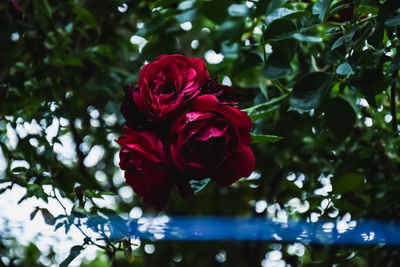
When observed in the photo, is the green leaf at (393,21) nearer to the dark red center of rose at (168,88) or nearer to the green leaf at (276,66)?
the green leaf at (276,66)

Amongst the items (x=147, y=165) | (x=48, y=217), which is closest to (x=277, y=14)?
(x=147, y=165)

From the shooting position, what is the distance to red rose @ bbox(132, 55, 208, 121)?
581 millimetres

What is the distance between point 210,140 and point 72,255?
10.5 inches

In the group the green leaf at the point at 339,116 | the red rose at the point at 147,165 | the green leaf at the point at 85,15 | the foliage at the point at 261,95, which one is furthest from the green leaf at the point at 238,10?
the green leaf at the point at 85,15

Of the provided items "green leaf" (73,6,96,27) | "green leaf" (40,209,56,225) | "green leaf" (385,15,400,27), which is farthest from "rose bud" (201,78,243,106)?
"green leaf" (73,6,96,27)

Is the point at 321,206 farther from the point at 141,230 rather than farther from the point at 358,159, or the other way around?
the point at 141,230

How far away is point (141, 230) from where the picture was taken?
0.75 meters

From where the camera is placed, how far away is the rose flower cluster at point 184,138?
22.1 inches

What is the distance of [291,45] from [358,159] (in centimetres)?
33

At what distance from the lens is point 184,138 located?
56 centimetres

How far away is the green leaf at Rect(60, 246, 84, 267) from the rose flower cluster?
14 cm

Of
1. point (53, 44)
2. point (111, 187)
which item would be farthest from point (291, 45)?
point (111, 187)

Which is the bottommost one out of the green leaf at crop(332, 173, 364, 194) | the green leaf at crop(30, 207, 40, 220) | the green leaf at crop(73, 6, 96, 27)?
the green leaf at crop(332, 173, 364, 194)

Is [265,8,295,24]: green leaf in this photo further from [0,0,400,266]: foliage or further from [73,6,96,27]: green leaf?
[73,6,96,27]: green leaf
